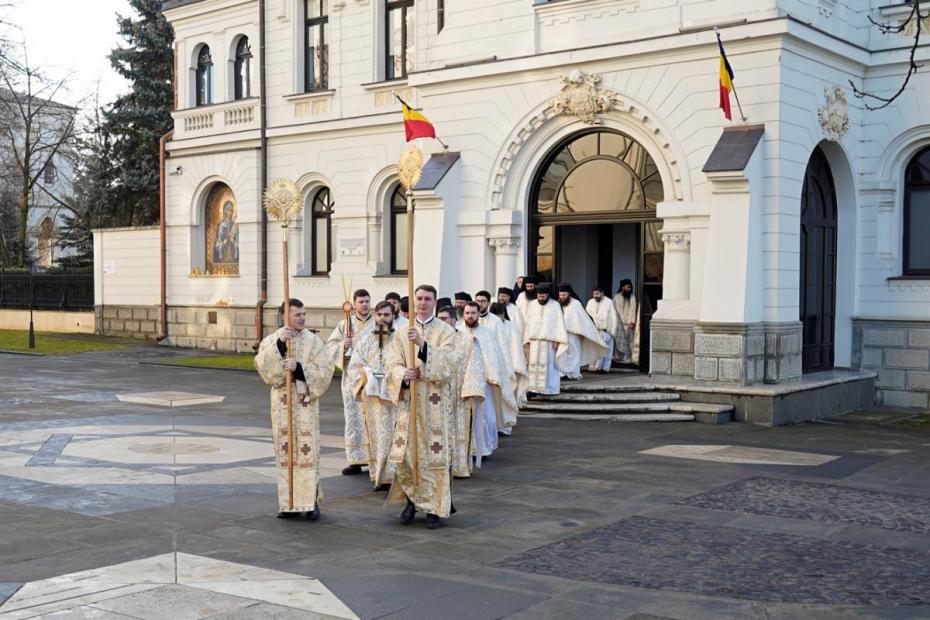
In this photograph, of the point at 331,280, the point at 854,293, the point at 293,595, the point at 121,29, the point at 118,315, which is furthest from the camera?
the point at 121,29

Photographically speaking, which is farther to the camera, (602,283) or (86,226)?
(86,226)

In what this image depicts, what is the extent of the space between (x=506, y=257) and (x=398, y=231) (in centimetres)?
529

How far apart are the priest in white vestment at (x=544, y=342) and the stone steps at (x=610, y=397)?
0.12 metres

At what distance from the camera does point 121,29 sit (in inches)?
1467

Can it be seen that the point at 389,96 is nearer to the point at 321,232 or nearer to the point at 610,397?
the point at 321,232

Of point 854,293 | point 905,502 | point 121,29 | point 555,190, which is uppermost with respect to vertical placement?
point 121,29

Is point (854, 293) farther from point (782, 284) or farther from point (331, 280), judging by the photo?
point (331, 280)

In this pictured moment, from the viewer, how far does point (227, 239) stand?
2819 centimetres

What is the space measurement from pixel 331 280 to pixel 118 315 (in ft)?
28.6

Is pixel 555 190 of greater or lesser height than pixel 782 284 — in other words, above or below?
above

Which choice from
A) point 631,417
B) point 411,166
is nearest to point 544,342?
point 631,417

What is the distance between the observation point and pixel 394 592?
7.10 meters

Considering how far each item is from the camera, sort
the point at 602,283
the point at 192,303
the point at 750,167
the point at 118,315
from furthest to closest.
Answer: the point at 118,315
the point at 192,303
the point at 602,283
the point at 750,167

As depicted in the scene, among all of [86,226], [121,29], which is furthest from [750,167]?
[86,226]
